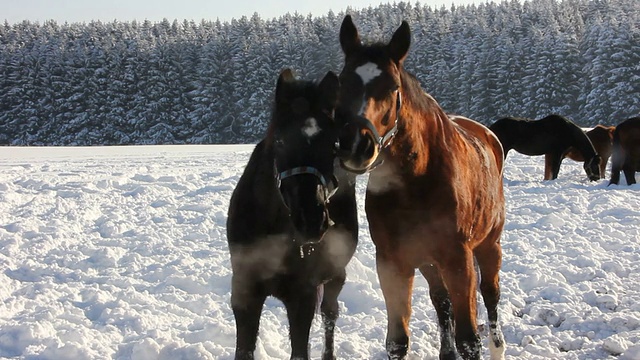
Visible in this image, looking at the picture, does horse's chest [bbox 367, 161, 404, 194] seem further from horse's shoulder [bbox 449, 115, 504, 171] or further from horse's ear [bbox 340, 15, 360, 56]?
horse's shoulder [bbox 449, 115, 504, 171]

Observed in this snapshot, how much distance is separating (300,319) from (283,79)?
1512mm

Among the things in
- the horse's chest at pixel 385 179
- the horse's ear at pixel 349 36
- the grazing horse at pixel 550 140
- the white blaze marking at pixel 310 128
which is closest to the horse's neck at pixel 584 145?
the grazing horse at pixel 550 140

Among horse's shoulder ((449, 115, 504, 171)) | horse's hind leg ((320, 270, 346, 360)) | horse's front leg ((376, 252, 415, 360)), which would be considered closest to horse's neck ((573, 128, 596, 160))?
horse's shoulder ((449, 115, 504, 171))

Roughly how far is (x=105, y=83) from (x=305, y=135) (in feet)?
188

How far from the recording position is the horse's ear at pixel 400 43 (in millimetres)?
3268

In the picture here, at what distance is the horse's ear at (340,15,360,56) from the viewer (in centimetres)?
333

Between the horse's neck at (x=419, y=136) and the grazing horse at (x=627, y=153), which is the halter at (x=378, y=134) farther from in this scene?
the grazing horse at (x=627, y=153)

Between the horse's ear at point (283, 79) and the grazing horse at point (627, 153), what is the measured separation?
39.2ft

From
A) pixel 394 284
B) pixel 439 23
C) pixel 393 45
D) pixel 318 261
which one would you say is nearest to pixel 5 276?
pixel 318 261

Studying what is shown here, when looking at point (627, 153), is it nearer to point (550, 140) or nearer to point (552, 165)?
point (552, 165)

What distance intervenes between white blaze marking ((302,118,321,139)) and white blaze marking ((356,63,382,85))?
36cm

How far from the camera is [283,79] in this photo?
3.29 m

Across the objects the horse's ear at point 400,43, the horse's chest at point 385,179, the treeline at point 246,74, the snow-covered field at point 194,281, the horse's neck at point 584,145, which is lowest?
the snow-covered field at point 194,281

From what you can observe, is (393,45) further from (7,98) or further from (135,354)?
(7,98)
